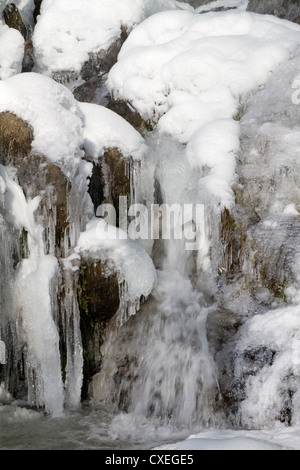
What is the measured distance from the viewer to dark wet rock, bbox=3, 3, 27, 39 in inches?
353

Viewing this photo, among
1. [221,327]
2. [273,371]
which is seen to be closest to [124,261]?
[221,327]

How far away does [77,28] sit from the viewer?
9289 mm

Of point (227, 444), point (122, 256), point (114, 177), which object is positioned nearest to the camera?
point (227, 444)

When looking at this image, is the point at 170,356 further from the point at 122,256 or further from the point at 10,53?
the point at 10,53

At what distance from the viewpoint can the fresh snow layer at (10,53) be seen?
26.6 feet

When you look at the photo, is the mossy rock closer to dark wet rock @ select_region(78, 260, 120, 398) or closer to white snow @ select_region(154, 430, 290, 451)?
dark wet rock @ select_region(78, 260, 120, 398)

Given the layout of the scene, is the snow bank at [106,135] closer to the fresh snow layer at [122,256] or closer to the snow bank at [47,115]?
the snow bank at [47,115]

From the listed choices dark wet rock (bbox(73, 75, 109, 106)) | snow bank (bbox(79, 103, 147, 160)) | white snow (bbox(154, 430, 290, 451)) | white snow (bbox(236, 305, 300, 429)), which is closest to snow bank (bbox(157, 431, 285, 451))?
white snow (bbox(154, 430, 290, 451))

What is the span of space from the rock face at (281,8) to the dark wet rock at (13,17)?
4.85m

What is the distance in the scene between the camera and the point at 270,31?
308 inches

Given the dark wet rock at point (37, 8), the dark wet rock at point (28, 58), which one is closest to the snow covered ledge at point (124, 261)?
the dark wet rock at point (28, 58)
